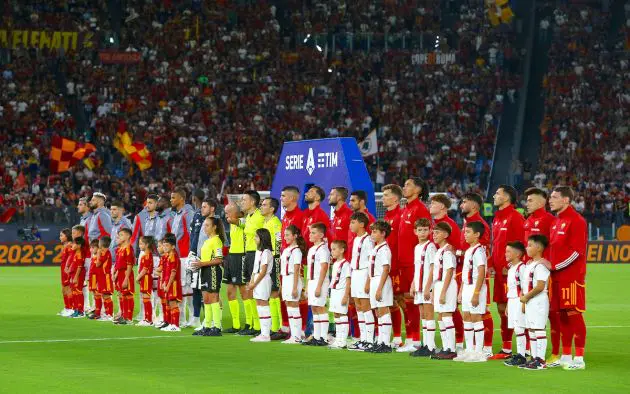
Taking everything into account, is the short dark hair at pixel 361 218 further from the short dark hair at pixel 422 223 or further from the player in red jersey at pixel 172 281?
the player in red jersey at pixel 172 281

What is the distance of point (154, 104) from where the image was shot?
4656 centimetres

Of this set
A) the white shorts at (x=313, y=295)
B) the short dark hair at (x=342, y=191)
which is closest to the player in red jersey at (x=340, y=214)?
the short dark hair at (x=342, y=191)

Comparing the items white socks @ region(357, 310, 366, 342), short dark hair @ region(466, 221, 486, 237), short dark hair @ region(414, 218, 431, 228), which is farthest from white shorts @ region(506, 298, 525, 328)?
white socks @ region(357, 310, 366, 342)

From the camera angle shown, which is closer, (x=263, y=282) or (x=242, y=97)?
(x=263, y=282)

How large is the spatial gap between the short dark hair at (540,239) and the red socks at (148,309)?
8063 mm

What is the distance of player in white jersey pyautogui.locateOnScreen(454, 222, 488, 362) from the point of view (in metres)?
14.4

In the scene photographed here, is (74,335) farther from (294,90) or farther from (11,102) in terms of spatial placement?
(294,90)

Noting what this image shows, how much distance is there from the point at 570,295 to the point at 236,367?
3916 millimetres

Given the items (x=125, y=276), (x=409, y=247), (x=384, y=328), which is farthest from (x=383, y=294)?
(x=125, y=276)

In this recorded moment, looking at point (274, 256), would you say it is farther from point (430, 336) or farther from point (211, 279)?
point (430, 336)

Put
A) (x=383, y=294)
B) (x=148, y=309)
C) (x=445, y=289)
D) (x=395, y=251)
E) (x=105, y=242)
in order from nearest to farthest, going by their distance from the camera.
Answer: (x=445, y=289)
(x=383, y=294)
(x=395, y=251)
(x=148, y=309)
(x=105, y=242)

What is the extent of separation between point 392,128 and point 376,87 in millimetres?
3025

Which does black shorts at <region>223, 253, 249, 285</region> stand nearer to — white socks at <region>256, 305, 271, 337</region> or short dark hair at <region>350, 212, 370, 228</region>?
white socks at <region>256, 305, 271, 337</region>

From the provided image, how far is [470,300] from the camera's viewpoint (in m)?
14.4
